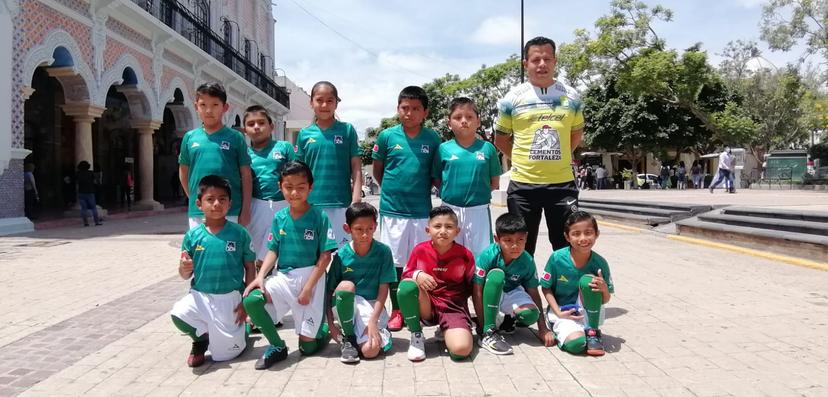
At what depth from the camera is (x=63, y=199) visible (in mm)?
17062

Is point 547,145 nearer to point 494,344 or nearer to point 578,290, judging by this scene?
point 578,290

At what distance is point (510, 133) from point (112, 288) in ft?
14.2

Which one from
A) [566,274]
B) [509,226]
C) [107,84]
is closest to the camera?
[509,226]

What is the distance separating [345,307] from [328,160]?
124cm

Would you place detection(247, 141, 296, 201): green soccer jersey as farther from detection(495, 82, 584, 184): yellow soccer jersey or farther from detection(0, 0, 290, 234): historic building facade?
detection(0, 0, 290, 234): historic building facade

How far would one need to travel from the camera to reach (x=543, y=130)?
4.07 meters

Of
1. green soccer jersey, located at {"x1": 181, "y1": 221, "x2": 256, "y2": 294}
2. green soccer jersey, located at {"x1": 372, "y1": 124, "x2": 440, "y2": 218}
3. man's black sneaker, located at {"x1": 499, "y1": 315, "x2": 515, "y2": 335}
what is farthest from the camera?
green soccer jersey, located at {"x1": 372, "y1": 124, "x2": 440, "y2": 218}

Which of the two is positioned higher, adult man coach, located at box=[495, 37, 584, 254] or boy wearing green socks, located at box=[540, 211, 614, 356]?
adult man coach, located at box=[495, 37, 584, 254]

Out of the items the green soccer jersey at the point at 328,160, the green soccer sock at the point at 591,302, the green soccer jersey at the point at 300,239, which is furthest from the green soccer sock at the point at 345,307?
the green soccer sock at the point at 591,302

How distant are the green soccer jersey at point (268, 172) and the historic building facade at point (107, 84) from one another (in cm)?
852

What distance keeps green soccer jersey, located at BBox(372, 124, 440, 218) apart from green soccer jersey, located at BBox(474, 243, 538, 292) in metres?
0.67

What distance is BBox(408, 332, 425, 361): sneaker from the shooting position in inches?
130

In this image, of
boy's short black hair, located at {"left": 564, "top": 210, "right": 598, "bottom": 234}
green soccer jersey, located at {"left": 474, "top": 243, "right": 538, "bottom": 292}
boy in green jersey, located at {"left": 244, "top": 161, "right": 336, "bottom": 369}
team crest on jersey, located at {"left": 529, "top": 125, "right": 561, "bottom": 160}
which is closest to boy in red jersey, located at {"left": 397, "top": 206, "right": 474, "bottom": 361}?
green soccer jersey, located at {"left": 474, "top": 243, "right": 538, "bottom": 292}

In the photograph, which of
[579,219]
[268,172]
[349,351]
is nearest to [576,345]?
[579,219]
